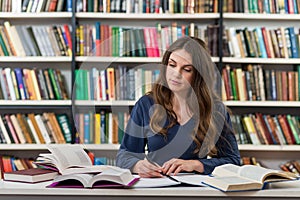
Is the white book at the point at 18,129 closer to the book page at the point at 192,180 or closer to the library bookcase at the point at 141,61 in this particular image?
the library bookcase at the point at 141,61

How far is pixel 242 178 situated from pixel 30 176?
0.57 m

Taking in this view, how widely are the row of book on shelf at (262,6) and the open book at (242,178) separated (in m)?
2.15

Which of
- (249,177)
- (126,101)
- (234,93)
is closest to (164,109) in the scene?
(126,101)

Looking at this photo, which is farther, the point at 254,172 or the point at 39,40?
the point at 39,40

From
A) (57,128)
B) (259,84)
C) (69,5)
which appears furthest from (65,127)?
(259,84)

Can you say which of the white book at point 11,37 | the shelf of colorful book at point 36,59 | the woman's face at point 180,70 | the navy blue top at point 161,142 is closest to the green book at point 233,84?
the shelf of colorful book at point 36,59

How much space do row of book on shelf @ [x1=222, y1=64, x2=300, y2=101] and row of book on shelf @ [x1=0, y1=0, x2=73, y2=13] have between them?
3.69ft

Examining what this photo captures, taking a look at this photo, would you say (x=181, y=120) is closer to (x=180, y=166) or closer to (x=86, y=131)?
(x=180, y=166)

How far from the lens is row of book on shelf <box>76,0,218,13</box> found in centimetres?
368

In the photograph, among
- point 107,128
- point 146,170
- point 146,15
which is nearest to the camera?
point 146,170

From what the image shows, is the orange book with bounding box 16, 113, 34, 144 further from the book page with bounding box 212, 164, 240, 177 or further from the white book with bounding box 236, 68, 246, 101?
the book page with bounding box 212, 164, 240, 177

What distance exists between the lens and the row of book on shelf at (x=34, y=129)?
12.0 feet

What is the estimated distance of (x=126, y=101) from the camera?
2.30 metres

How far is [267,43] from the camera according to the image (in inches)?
146
